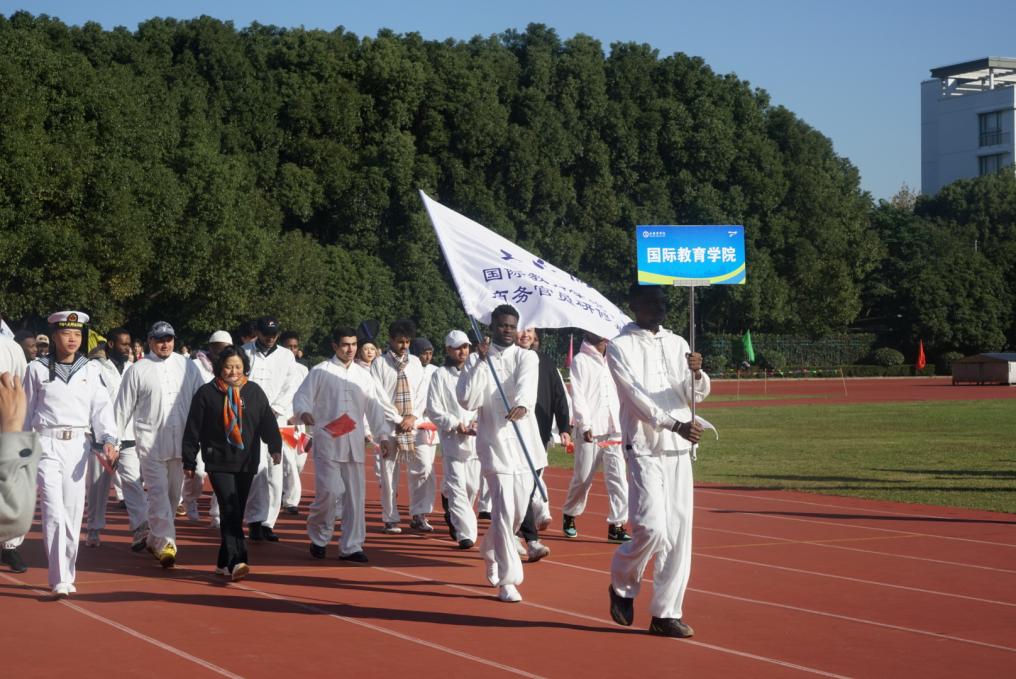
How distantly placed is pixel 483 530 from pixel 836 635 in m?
5.81

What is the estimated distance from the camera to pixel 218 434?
33.4 feet

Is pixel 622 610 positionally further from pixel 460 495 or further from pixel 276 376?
pixel 276 376

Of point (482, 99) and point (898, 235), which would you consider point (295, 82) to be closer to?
point (482, 99)

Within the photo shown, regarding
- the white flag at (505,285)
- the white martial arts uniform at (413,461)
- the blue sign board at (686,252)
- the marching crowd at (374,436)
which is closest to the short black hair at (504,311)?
the marching crowd at (374,436)

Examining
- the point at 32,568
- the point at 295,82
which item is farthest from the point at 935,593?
the point at 295,82

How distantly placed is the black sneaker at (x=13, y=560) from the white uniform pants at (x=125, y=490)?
1.50 meters

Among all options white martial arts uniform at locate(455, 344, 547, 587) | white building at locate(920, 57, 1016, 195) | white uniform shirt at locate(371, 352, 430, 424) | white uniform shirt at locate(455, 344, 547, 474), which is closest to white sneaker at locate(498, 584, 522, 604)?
white martial arts uniform at locate(455, 344, 547, 587)

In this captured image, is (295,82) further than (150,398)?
Yes

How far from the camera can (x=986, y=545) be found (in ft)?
39.3

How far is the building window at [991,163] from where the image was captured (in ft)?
325

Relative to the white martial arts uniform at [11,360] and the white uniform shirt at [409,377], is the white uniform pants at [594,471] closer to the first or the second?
the white uniform shirt at [409,377]

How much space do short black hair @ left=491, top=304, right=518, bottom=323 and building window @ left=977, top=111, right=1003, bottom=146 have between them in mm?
96787

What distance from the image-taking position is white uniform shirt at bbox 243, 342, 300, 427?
1377cm

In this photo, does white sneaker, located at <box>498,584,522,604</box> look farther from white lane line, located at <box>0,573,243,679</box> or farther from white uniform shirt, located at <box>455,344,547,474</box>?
white lane line, located at <box>0,573,243,679</box>
